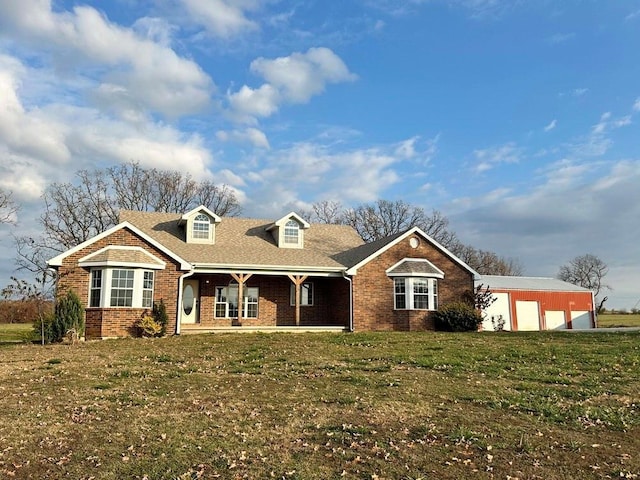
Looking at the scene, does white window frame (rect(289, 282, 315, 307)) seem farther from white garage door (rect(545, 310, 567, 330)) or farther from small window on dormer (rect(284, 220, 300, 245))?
white garage door (rect(545, 310, 567, 330))

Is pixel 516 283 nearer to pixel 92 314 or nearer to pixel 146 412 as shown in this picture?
pixel 92 314

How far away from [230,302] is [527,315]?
1984 cm

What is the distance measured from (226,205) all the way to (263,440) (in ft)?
141

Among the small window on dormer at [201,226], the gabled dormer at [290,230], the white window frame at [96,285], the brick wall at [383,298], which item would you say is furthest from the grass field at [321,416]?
the gabled dormer at [290,230]

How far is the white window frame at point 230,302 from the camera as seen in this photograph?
81.4 ft

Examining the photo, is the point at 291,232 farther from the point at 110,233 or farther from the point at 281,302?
the point at 110,233

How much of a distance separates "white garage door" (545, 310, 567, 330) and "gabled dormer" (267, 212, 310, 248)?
18115 millimetres

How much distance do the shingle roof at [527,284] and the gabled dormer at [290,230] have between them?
43.1ft

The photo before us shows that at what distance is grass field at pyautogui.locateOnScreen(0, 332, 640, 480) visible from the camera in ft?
18.8

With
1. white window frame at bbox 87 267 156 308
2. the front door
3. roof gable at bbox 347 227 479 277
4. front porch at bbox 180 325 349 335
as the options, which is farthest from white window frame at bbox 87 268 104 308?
roof gable at bbox 347 227 479 277

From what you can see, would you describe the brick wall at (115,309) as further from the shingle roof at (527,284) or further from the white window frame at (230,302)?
the shingle roof at (527,284)

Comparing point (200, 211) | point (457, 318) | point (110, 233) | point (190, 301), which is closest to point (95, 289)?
point (110, 233)

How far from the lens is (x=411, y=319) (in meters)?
24.4

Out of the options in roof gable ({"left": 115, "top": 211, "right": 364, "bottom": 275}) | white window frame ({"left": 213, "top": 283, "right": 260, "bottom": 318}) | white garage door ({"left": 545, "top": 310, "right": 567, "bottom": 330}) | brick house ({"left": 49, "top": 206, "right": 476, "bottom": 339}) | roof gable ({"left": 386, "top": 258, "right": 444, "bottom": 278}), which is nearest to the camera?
brick house ({"left": 49, "top": 206, "right": 476, "bottom": 339})
